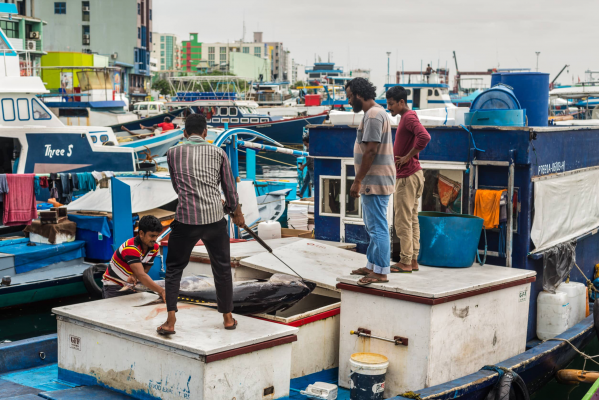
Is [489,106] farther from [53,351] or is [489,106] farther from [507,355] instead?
[53,351]

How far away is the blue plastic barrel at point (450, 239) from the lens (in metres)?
6.62

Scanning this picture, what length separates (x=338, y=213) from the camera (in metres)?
8.52

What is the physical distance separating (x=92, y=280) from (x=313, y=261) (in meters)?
4.62

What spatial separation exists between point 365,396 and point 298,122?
41.6m

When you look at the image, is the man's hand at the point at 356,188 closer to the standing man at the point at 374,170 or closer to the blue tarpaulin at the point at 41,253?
the standing man at the point at 374,170

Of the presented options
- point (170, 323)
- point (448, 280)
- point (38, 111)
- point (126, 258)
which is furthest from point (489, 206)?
point (38, 111)

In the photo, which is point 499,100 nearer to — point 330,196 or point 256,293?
point 330,196

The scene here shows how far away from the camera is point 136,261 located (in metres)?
6.16

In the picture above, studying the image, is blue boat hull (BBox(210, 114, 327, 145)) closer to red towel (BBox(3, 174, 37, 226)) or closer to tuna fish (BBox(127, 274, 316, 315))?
red towel (BBox(3, 174, 37, 226))

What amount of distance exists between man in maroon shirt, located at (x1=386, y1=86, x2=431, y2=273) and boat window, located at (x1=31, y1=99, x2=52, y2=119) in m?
12.6

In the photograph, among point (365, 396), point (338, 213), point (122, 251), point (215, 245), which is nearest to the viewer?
point (215, 245)

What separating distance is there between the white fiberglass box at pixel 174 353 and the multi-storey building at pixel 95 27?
76393mm

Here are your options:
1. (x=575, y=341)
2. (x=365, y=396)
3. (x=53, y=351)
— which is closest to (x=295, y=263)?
(x=365, y=396)

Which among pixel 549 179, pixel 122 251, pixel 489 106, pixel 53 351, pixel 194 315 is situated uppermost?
pixel 489 106
